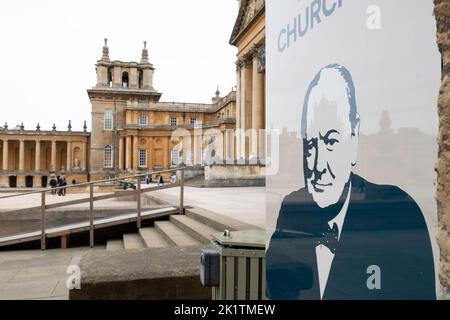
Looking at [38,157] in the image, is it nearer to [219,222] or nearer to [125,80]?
[125,80]

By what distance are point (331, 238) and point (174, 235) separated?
19.4ft

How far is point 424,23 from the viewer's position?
1091 millimetres

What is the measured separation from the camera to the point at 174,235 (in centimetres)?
718

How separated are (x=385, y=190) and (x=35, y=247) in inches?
352

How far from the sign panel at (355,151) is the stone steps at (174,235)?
425 cm

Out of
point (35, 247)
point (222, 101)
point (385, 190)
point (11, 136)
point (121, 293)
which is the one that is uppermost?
point (222, 101)

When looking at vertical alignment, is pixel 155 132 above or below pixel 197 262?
above

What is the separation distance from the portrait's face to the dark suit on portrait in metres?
0.08

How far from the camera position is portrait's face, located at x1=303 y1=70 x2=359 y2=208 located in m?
1.47

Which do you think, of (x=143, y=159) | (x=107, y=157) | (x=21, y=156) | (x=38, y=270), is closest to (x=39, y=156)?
(x=21, y=156)

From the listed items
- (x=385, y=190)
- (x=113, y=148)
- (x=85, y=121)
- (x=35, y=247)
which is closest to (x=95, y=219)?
(x=35, y=247)

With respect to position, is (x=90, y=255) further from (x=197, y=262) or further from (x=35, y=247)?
(x=35, y=247)

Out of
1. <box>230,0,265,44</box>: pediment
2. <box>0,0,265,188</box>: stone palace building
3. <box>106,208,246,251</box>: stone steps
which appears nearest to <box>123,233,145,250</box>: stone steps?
<box>106,208,246,251</box>: stone steps

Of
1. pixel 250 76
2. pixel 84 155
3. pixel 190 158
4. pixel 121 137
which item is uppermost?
pixel 250 76
